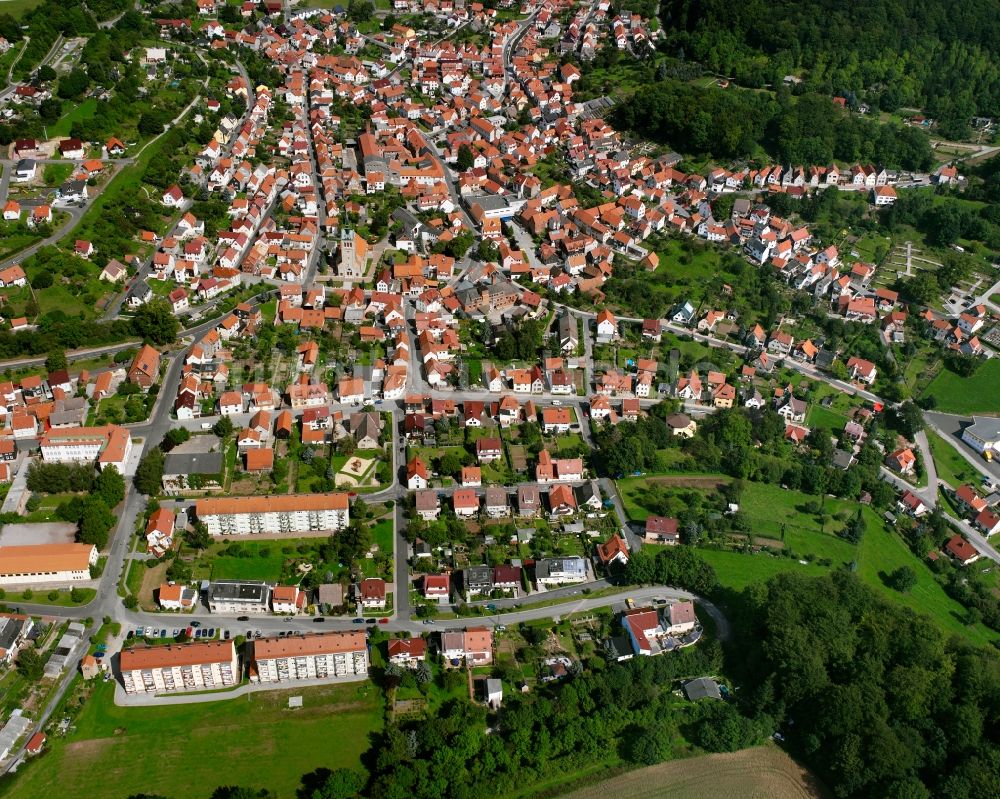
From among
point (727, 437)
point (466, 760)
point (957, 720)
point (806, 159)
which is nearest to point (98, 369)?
point (466, 760)

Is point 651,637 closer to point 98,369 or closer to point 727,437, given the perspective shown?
point 727,437

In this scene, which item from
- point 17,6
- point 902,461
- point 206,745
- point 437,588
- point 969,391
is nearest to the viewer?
point 206,745

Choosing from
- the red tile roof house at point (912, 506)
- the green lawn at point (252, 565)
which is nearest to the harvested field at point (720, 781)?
the green lawn at point (252, 565)

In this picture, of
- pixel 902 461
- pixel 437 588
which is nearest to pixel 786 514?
pixel 902 461

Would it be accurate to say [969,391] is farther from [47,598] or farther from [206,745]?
[47,598]

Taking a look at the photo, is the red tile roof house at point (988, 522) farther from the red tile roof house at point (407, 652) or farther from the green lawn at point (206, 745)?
the green lawn at point (206, 745)
